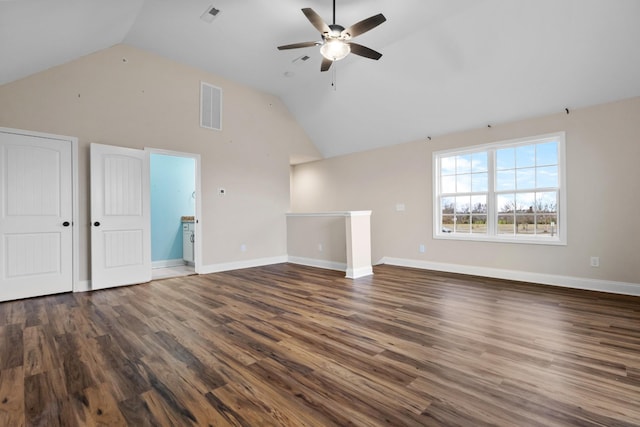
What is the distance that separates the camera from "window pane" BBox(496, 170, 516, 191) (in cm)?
482

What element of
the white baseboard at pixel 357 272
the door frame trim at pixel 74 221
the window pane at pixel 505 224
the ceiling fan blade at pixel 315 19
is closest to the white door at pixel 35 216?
the door frame trim at pixel 74 221

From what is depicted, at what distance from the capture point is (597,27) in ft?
11.1

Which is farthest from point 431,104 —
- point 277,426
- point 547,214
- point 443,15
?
point 277,426

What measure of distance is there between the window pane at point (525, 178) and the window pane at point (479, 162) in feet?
1.56

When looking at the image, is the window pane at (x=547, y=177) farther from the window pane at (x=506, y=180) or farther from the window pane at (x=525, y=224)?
the window pane at (x=525, y=224)

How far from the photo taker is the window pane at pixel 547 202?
446cm

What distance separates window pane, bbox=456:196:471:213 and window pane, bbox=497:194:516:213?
477 mm

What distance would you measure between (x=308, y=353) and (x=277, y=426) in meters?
0.81

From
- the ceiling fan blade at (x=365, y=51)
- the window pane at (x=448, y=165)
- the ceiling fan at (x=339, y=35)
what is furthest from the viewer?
the window pane at (x=448, y=165)

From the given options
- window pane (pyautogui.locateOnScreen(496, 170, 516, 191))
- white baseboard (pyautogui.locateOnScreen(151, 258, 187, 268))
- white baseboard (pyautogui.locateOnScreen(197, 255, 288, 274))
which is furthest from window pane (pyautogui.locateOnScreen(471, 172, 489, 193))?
white baseboard (pyautogui.locateOnScreen(151, 258, 187, 268))

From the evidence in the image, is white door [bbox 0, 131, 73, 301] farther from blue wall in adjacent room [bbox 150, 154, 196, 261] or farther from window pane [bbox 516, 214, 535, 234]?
window pane [bbox 516, 214, 535, 234]

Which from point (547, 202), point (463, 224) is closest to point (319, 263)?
point (463, 224)

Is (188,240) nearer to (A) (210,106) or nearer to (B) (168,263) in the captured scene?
(B) (168,263)

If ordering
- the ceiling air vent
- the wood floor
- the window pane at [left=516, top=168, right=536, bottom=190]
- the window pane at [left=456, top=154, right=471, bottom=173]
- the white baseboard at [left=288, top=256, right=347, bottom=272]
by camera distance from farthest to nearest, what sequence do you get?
A: 1. the white baseboard at [left=288, top=256, right=347, bottom=272]
2. the window pane at [left=456, top=154, right=471, bottom=173]
3. the window pane at [left=516, top=168, right=536, bottom=190]
4. the ceiling air vent
5. the wood floor
